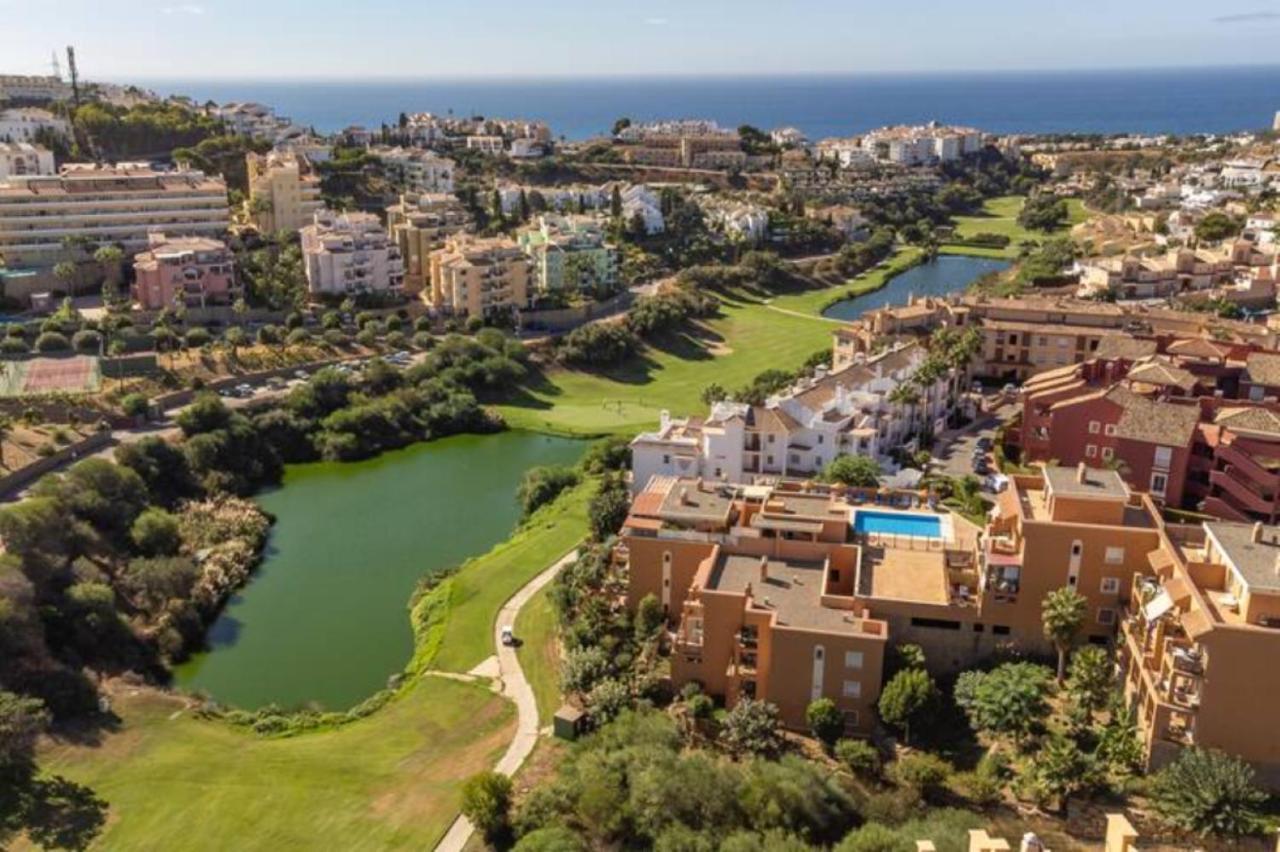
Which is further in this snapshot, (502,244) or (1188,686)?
(502,244)

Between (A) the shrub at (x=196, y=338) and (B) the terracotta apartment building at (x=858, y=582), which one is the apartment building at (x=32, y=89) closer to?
(A) the shrub at (x=196, y=338)

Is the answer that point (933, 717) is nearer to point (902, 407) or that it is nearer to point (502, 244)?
point (902, 407)

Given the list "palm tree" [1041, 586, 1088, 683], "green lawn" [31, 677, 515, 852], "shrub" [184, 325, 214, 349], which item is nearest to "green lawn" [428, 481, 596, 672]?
"green lawn" [31, 677, 515, 852]

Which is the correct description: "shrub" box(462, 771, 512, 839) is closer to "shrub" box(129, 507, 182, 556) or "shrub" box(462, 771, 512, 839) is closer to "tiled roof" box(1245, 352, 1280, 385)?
"shrub" box(129, 507, 182, 556)

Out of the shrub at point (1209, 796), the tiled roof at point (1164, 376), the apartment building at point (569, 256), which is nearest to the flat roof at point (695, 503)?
the shrub at point (1209, 796)

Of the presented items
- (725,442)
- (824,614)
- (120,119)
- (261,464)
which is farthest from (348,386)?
(120,119)

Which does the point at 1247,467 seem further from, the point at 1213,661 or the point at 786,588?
the point at 786,588
